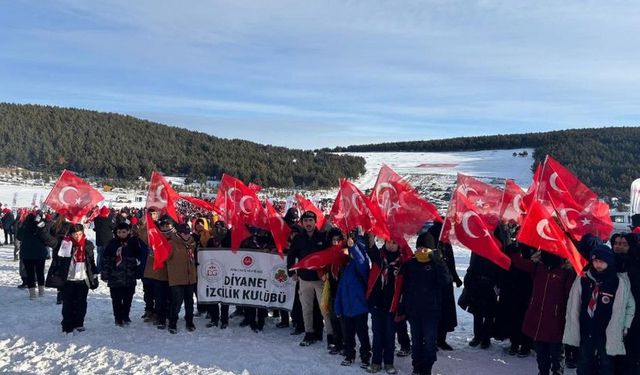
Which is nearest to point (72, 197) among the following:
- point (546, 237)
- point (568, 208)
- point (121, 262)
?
point (121, 262)

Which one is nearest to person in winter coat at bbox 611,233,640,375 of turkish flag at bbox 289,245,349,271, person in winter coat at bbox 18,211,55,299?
turkish flag at bbox 289,245,349,271

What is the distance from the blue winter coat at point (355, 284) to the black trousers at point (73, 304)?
3.77m

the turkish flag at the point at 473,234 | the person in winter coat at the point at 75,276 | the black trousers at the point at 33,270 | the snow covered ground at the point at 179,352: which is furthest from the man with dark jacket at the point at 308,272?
the black trousers at the point at 33,270

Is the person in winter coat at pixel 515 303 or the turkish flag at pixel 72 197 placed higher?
the turkish flag at pixel 72 197

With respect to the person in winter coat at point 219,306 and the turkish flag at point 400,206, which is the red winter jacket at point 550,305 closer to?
the turkish flag at point 400,206

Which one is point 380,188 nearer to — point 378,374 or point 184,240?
point 378,374

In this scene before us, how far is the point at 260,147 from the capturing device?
266 ft

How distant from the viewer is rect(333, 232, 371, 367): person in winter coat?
6559 millimetres

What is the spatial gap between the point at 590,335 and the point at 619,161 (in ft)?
169

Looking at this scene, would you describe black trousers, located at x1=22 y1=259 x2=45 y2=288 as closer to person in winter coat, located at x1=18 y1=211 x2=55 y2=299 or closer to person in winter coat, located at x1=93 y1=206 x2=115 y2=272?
person in winter coat, located at x1=18 y1=211 x2=55 y2=299

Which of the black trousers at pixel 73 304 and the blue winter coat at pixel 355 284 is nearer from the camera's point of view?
the blue winter coat at pixel 355 284

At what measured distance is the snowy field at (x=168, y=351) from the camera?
21.3ft

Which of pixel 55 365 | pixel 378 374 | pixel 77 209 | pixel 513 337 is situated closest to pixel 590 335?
pixel 513 337

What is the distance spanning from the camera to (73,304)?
25.6ft
